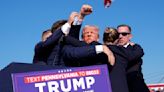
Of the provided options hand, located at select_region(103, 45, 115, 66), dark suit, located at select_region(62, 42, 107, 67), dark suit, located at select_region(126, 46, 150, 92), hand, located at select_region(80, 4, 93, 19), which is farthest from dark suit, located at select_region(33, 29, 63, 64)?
dark suit, located at select_region(126, 46, 150, 92)

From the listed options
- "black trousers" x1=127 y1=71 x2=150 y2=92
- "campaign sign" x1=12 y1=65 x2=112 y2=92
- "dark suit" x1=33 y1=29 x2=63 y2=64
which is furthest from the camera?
"black trousers" x1=127 y1=71 x2=150 y2=92

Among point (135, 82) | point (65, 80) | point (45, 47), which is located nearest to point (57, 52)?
point (45, 47)

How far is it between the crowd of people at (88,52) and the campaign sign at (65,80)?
0.82 feet

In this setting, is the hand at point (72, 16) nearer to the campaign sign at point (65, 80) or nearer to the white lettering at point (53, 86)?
the campaign sign at point (65, 80)

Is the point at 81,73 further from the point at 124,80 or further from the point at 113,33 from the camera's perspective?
the point at 113,33

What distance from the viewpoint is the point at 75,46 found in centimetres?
431

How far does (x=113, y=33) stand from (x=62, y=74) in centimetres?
106

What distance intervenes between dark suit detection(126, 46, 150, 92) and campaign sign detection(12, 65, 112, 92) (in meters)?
0.77

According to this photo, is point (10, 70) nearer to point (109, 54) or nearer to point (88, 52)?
point (88, 52)

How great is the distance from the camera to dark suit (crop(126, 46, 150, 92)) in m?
4.66

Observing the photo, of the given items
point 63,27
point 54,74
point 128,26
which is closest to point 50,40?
point 63,27

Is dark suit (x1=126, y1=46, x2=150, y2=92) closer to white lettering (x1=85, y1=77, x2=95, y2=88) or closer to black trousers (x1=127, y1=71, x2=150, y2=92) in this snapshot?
black trousers (x1=127, y1=71, x2=150, y2=92)

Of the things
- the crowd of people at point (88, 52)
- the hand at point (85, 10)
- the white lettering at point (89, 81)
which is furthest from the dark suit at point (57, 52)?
the white lettering at point (89, 81)

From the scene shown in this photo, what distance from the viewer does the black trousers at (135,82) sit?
15.3 ft
